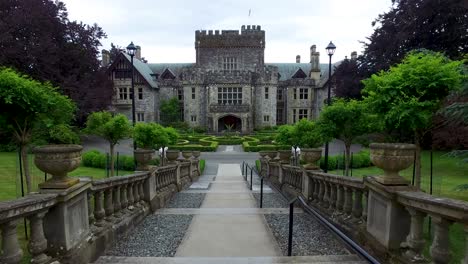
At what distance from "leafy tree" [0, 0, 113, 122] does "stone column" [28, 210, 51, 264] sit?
23.3m

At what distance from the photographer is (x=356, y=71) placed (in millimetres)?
30500

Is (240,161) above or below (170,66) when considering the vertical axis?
below

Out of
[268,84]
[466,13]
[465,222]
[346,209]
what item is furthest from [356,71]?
[465,222]

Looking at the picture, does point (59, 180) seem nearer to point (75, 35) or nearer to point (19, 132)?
point (19, 132)

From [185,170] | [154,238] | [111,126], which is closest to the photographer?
[154,238]

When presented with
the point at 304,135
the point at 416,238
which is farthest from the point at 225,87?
the point at 416,238

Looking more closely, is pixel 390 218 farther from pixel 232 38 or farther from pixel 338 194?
pixel 232 38

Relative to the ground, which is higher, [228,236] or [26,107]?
[26,107]

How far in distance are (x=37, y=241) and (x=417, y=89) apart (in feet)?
24.5

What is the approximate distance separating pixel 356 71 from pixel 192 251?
29.3 meters

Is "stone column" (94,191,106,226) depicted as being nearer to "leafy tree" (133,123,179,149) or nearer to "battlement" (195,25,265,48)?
"leafy tree" (133,123,179,149)

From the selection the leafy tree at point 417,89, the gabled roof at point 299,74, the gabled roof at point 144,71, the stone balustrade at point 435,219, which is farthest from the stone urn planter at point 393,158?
the gabled roof at point 299,74

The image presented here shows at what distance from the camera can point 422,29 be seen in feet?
76.4

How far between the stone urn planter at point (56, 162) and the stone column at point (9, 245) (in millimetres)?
958
